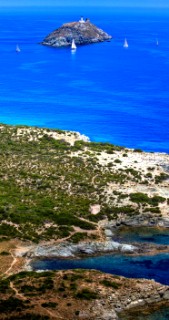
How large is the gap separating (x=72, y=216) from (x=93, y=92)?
72.4 metres

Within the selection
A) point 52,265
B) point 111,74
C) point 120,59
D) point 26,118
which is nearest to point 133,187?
point 52,265

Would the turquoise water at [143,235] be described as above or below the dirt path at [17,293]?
above

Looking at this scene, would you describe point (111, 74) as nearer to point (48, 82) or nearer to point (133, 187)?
point (48, 82)

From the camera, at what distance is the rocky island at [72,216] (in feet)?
141

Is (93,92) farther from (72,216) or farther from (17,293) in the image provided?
(17,293)

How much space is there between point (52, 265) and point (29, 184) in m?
15.1

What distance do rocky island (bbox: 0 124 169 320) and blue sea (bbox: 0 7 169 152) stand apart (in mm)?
20229

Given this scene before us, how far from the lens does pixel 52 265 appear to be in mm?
49156

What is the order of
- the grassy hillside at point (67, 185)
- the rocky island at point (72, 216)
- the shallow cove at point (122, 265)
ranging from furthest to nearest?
the grassy hillside at point (67, 185) → the shallow cove at point (122, 265) → the rocky island at point (72, 216)

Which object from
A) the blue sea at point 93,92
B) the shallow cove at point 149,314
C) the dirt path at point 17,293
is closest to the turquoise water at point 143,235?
the shallow cove at point 149,314

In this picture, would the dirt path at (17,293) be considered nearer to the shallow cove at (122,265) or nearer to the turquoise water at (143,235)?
the shallow cove at (122,265)

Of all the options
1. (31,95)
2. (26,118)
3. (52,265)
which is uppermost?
(31,95)

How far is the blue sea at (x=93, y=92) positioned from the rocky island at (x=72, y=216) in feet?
66.4

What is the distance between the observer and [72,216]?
5672 centimetres
